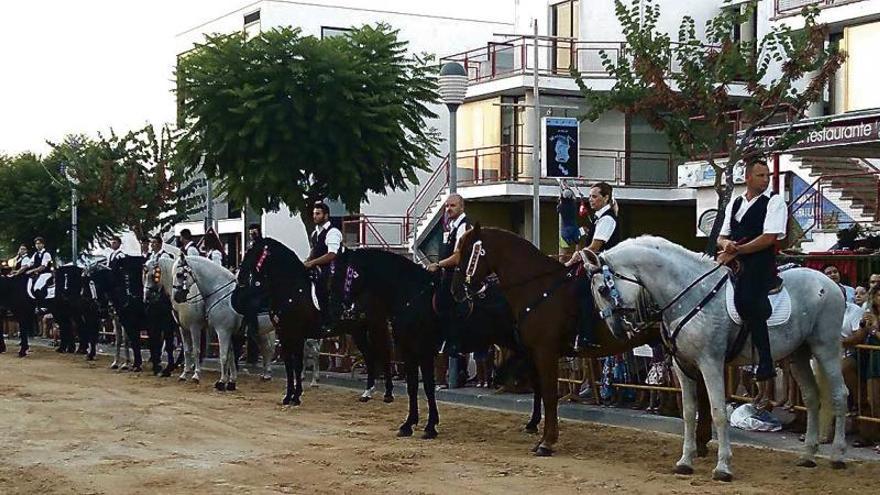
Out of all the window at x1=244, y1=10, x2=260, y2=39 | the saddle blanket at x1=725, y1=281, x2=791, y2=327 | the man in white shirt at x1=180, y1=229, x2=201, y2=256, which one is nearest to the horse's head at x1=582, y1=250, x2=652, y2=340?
the saddle blanket at x1=725, y1=281, x2=791, y2=327

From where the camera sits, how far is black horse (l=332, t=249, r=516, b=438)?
44.3ft

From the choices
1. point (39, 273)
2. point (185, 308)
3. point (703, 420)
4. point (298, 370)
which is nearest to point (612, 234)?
point (703, 420)

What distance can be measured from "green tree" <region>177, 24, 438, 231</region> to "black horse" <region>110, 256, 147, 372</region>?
300cm

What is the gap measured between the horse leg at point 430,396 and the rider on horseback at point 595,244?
2016 millimetres

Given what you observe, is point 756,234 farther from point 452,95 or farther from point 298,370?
point 298,370

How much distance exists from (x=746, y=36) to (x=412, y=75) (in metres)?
16.7

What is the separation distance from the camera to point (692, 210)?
38.0 m

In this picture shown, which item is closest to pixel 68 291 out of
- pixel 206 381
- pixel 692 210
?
pixel 206 381

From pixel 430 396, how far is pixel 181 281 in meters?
6.81

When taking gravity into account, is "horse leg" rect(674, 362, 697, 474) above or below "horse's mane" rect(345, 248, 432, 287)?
below

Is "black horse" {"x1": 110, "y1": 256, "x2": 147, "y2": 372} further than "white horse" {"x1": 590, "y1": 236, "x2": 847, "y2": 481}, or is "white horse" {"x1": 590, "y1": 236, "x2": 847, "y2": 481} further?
"black horse" {"x1": 110, "y1": 256, "x2": 147, "y2": 372}

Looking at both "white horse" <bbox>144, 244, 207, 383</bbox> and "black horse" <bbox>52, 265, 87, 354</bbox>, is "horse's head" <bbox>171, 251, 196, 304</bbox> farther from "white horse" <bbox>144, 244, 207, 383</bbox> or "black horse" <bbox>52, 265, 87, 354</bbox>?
"black horse" <bbox>52, 265, 87, 354</bbox>

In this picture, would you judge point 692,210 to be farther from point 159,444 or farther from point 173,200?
point 159,444

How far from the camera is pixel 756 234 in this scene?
33.8 ft
